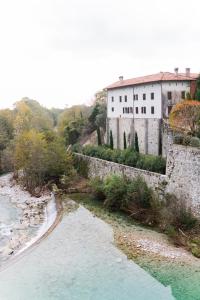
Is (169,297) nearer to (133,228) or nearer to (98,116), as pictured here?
(133,228)

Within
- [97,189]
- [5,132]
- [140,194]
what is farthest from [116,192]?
[5,132]

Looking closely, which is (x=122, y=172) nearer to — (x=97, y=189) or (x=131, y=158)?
(x=131, y=158)

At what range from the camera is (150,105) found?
122 feet

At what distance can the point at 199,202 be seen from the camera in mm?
22641

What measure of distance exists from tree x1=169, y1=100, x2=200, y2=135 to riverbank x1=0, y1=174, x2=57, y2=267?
40.0ft

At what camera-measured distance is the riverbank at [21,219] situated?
76.0 ft

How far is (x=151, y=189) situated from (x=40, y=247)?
357 inches

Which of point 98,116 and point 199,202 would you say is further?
point 98,116

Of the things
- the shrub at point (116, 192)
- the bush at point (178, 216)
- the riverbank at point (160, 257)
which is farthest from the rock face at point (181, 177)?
the riverbank at point (160, 257)

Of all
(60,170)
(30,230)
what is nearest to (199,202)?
(30,230)

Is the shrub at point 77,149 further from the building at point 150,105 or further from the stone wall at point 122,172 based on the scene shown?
the building at point 150,105

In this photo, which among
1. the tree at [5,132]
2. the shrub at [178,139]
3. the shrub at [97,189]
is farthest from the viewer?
the tree at [5,132]

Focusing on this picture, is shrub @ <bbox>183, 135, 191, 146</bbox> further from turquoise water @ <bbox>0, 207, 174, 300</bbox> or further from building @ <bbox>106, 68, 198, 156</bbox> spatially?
turquoise water @ <bbox>0, 207, 174, 300</bbox>

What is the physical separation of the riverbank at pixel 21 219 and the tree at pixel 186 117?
12.2 meters
